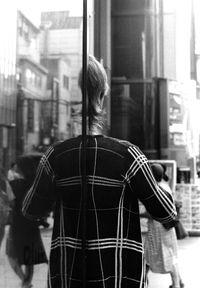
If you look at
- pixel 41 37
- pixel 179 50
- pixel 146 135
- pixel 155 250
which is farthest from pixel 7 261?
pixel 179 50

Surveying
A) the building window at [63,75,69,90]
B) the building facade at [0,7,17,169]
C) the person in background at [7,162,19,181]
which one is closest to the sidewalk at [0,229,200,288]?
the person in background at [7,162,19,181]

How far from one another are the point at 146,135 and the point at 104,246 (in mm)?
7926

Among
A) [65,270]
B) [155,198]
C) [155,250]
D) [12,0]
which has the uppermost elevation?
[12,0]

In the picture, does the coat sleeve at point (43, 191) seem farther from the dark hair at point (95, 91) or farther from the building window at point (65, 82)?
the building window at point (65, 82)

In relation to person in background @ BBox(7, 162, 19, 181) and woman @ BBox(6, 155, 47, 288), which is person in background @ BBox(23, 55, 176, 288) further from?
person in background @ BBox(7, 162, 19, 181)

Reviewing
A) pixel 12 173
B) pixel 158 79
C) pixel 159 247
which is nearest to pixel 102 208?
pixel 12 173

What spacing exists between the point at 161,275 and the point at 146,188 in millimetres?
3892

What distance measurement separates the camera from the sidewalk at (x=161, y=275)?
2.38 m

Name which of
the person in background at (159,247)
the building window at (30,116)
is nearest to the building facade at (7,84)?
the building window at (30,116)

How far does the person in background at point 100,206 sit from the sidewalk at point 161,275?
303 mm

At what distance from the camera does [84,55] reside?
2.02 metres

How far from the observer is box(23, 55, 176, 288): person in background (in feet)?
5.70

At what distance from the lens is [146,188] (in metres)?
1.73

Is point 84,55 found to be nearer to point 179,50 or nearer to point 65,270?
point 65,270
